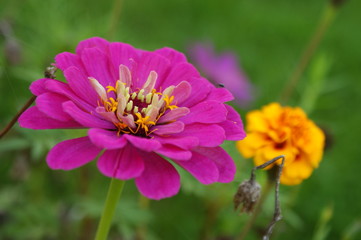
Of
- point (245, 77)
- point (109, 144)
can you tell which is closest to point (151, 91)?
point (109, 144)

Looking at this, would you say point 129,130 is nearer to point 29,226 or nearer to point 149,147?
point 149,147

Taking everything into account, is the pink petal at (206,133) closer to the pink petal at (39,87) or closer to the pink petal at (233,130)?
the pink petal at (233,130)

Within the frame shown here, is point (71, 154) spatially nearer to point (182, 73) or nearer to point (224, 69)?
point (182, 73)

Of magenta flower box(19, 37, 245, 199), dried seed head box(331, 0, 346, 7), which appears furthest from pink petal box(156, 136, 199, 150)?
dried seed head box(331, 0, 346, 7)

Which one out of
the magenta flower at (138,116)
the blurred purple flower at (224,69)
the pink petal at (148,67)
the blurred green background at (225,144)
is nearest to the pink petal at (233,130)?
the magenta flower at (138,116)

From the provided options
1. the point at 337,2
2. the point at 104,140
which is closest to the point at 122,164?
the point at 104,140

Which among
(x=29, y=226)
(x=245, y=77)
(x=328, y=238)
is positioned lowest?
(x=29, y=226)

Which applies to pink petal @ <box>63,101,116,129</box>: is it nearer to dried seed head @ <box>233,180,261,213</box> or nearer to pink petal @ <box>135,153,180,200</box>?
pink petal @ <box>135,153,180,200</box>
